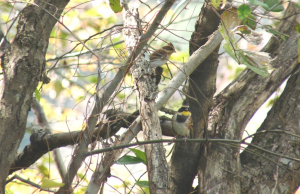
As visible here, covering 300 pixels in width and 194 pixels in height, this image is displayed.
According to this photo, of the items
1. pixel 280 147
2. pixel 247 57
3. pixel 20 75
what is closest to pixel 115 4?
pixel 20 75

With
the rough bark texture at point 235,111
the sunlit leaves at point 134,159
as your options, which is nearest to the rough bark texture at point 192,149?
the rough bark texture at point 235,111

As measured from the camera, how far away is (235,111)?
2.55m

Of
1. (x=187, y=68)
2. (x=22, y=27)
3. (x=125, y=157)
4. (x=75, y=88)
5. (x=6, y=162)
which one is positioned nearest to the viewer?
(x=6, y=162)

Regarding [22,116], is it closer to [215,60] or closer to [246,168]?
[215,60]

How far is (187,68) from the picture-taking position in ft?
7.21

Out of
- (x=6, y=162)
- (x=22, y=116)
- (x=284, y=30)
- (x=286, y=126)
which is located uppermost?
(x=284, y=30)

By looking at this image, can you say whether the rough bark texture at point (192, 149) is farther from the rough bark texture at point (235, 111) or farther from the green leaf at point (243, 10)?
the green leaf at point (243, 10)

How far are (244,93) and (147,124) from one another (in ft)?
3.87

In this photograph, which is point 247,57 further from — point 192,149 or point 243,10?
point 192,149

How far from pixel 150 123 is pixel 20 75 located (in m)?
0.97

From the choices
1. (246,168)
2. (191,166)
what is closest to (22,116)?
(191,166)

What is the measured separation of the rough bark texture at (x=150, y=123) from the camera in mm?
1747

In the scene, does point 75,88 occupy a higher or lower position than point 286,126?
higher

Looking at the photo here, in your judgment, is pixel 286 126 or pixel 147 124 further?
pixel 286 126
